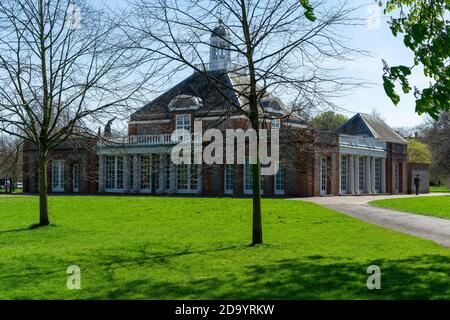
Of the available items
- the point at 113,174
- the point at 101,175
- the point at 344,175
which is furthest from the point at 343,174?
the point at 101,175

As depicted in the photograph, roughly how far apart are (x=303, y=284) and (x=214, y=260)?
2575mm

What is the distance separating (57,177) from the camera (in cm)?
4616

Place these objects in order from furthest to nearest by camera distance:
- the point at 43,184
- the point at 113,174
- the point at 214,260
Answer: the point at 113,174 < the point at 43,184 < the point at 214,260

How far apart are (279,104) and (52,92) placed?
6.85 meters

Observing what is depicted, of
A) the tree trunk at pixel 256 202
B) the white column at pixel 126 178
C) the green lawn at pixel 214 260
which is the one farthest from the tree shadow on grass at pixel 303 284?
the white column at pixel 126 178

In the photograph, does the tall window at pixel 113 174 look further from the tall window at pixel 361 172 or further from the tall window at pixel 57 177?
the tall window at pixel 361 172

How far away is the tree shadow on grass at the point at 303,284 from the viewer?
6.82m

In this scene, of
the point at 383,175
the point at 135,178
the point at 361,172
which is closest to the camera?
the point at 135,178

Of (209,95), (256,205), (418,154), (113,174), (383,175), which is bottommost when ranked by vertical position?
(256,205)

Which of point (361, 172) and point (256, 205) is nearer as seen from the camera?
point (256, 205)

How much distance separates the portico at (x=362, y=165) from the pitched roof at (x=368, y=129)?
1676 mm

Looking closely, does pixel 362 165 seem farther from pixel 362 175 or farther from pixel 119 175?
pixel 119 175

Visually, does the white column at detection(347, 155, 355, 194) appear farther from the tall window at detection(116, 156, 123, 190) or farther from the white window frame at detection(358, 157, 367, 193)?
the tall window at detection(116, 156, 123, 190)
